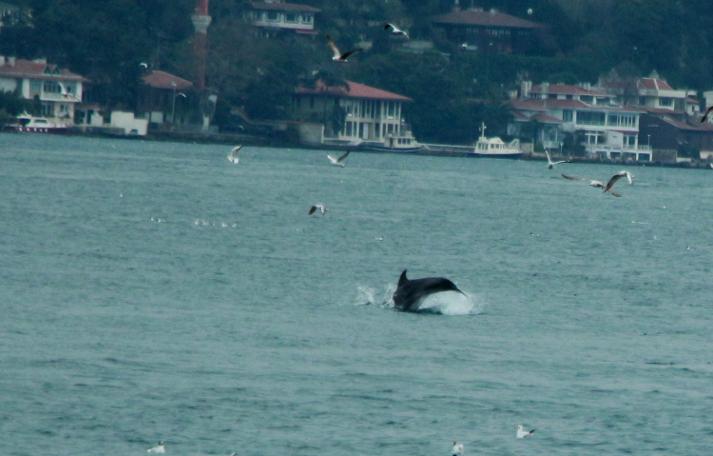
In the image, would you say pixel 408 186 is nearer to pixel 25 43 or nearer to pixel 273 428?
pixel 25 43

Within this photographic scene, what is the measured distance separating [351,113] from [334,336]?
13656cm

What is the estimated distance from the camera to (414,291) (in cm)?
4284

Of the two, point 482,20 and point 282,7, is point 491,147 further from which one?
point 482,20

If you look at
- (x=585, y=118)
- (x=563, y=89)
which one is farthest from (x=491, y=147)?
(x=585, y=118)

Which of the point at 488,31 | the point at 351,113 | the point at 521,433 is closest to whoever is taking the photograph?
the point at 521,433

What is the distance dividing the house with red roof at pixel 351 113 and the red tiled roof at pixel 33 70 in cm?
1700

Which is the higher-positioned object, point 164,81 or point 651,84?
point 651,84

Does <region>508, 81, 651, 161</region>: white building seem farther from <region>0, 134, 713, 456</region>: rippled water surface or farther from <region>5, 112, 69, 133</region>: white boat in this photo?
<region>0, 134, 713, 456</region>: rippled water surface

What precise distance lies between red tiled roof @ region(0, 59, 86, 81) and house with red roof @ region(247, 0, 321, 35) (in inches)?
1034

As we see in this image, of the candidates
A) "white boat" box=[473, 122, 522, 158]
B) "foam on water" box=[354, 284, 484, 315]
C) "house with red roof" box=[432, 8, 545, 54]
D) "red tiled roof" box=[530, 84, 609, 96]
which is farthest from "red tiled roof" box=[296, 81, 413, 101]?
"foam on water" box=[354, 284, 484, 315]

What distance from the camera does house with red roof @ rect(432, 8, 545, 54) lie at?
195 metres

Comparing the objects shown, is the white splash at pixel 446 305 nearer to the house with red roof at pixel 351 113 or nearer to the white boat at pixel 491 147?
the house with red roof at pixel 351 113

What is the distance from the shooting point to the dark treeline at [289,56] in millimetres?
164375

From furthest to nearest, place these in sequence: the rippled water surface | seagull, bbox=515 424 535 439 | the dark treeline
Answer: the dark treeline → the rippled water surface → seagull, bbox=515 424 535 439
